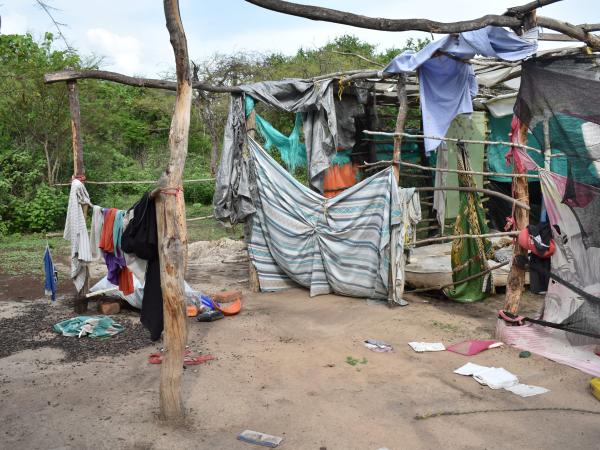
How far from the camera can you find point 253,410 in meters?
4.28

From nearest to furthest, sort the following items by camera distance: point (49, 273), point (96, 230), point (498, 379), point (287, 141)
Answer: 1. point (498, 379)
2. point (96, 230)
3. point (49, 273)
4. point (287, 141)

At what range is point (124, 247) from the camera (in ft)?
15.5

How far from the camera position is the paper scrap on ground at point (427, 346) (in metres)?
5.54

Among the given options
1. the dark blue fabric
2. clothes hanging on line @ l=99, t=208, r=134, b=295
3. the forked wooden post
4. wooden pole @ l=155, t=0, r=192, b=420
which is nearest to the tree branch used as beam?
wooden pole @ l=155, t=0, r=192, b=420

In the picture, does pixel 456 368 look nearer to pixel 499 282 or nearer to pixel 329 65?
pixel 499 282

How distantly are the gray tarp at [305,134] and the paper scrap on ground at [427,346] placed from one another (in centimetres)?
280

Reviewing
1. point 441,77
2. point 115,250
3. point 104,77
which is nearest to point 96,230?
point 115,250

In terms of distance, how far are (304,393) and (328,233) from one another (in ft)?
10.3

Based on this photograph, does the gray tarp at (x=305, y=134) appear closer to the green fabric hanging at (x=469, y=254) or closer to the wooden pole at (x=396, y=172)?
the wooden pole at (x=396, y=172)

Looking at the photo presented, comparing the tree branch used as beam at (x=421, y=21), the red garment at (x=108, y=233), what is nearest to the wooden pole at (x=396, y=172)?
the tree branch used as beam at (x=421, y=21)

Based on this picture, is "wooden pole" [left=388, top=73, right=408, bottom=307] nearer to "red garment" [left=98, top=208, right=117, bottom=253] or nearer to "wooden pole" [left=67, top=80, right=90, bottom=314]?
"red garment" [left=98, top=208, right=117, bottom=253]

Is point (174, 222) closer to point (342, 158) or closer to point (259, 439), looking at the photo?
point (259, 439)

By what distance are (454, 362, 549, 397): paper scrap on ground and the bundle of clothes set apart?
267 centimetres

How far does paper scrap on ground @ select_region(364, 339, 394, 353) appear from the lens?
5.61 m
